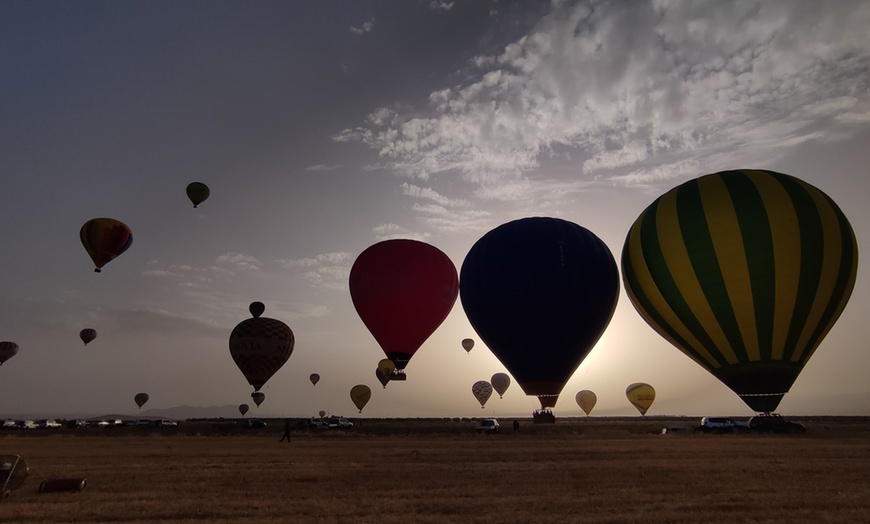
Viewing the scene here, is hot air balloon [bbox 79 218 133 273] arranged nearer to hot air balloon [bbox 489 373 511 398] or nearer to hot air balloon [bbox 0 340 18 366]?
hot air balloon [bbox 0 340 18 366]

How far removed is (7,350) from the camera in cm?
5728

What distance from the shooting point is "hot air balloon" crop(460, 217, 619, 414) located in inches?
1190

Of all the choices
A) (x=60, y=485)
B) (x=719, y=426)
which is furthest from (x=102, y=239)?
(x=719, y=426)

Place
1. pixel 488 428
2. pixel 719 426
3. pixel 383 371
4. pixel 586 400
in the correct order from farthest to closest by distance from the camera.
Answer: pixel 586 400, pixel 383 371, pixel 488 428, pixel 719 426

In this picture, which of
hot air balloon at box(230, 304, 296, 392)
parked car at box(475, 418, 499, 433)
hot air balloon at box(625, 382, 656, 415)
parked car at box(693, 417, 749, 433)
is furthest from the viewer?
hot air balloon at box(625, 382, 656, 415)

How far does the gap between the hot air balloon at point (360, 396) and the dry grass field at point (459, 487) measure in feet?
142

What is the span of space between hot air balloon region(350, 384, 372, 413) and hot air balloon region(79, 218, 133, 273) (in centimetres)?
3701

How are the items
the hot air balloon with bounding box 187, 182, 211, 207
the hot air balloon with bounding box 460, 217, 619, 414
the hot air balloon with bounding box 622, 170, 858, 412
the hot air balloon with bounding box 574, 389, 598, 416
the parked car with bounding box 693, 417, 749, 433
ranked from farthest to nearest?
the hot air balloon with bounding box 574, 389, 598, 416 → the parked car with bounding box 693, 417, 749, 433 → the hot air balloon with bounding box 187, 182, 211, 207 → the hot air balloon with bounding box 460, 217, 619, 414 → the hot air balloon with bounding box 622, 170, 858, 412

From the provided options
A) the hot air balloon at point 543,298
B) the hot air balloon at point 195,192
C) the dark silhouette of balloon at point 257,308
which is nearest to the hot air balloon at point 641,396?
the hot air balloon at point 543,298

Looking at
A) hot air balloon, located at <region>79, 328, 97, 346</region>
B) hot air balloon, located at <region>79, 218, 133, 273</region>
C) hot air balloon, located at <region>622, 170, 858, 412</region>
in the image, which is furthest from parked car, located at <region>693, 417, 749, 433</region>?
hot air balloon, located at <region>79, 328, 97, 346</region>

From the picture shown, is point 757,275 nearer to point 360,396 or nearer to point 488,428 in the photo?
point 488,428

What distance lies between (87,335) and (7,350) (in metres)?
7.78

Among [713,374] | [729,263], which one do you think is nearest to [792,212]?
[729,263]

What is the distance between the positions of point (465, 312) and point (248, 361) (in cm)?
1830
